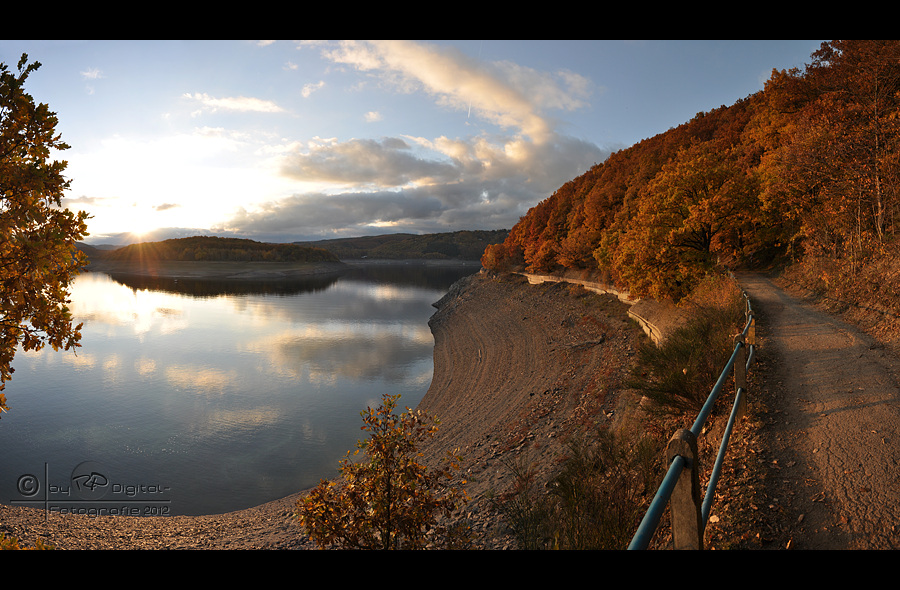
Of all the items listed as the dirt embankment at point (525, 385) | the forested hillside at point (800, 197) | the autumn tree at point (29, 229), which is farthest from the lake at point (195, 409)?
the forested hillside at point (800, 197)

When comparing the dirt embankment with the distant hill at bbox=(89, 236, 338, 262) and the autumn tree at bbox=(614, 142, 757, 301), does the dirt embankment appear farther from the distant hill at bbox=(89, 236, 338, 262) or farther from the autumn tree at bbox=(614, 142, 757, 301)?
the distant hill at bbox=(89, 236, 338, 262)

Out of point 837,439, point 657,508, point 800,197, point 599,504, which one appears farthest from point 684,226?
point 657,508

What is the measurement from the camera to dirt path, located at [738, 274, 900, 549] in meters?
3.46

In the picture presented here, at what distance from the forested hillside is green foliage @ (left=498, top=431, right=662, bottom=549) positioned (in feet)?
28.7

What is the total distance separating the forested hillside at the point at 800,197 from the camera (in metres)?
12.5

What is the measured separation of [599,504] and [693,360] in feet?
13.5

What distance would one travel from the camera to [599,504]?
505 centimetres

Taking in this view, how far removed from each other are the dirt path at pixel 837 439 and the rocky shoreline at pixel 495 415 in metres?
4.34

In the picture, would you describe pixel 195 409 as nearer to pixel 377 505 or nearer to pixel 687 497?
pixel 377 505

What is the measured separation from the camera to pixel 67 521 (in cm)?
1015

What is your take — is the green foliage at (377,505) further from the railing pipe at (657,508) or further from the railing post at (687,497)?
the railing pipe at (657,508)

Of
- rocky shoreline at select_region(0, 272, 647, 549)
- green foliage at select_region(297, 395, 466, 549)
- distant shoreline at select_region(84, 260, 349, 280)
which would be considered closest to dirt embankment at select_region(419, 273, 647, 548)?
rocky shoreline at select_region(0, 272, 647, 549)
